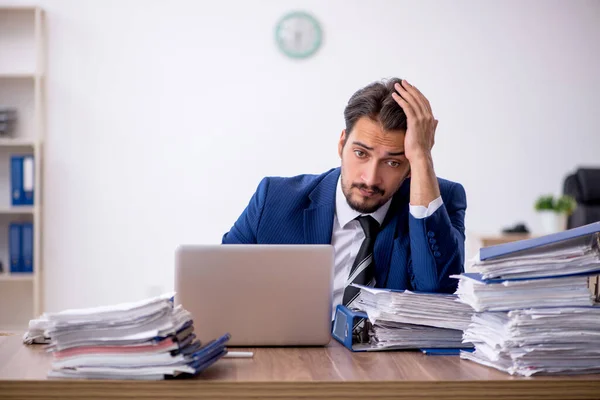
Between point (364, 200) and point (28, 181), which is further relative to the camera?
point (28, 181)

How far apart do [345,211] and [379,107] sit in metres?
0.31

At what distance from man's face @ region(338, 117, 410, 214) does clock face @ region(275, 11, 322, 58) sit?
2968 mm

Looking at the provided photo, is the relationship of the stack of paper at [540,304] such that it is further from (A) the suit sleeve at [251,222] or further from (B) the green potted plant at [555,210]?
(B) the green potted plant at [555,210]

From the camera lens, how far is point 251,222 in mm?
2156

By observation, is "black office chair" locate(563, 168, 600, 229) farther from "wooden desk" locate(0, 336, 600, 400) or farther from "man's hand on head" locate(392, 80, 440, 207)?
"wooden desk" locate(0, 336, 600, 400)

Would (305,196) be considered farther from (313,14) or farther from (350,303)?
(313,14)

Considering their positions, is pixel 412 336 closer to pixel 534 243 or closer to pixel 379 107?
pixel 534 243

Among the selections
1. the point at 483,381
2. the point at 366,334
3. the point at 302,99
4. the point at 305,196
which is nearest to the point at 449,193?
the point at 305,196

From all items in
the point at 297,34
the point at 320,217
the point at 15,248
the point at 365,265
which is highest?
the point at 297,34

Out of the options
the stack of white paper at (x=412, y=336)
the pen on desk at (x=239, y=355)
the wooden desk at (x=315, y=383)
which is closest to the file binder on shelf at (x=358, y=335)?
the stack of white paper at (x=412, y=336)

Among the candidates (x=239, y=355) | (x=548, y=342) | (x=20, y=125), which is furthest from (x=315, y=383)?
(x=20, y=125)

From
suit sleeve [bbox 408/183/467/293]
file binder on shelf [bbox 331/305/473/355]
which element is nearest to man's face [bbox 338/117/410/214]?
suit sleeve [bbox 408/183/467/293]

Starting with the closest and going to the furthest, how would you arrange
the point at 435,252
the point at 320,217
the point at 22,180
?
the point at 435,252, the point at 320,217, the point at 22,180

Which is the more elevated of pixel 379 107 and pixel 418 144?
pixel 379 107
